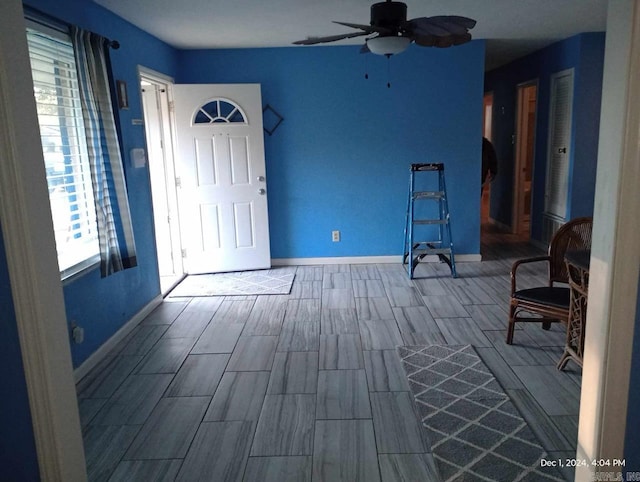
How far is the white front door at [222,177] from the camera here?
5027 millimetres

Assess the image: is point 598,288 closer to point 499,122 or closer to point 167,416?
point 167,416

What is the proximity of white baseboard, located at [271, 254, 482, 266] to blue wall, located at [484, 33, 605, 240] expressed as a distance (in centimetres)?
117

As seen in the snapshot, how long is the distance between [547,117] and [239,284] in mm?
4067

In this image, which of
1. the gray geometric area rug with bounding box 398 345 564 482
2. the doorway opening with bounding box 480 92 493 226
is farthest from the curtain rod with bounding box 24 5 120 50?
the doorway opening with bounding box 480 92 493 226

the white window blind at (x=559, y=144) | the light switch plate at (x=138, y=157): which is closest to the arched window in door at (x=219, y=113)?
the light switch plate at (x=138, y=157)

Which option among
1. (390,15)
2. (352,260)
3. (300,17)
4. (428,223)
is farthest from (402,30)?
(352,260)

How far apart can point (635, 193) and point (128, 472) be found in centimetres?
214

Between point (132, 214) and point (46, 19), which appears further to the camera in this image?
point (132, 214)

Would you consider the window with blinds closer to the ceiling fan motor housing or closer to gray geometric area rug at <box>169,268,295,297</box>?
gray geometric area rug at <box>169,268,295,297</box>

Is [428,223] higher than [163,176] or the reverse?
the reverse

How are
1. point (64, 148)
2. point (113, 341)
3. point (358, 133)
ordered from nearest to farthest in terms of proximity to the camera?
1. point (64, 148)
2. point (113, 341)
3. point (358, 133)

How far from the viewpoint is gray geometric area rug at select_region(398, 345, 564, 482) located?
6.72 ft

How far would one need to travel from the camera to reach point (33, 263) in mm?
1267

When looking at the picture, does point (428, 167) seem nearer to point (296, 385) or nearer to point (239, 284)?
point (239, 284)
